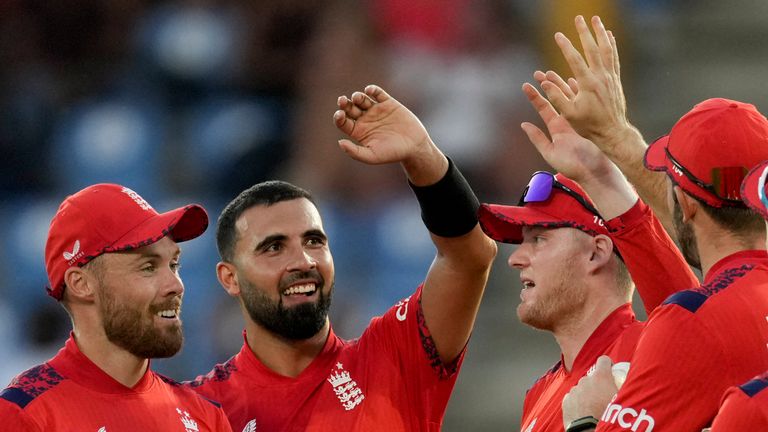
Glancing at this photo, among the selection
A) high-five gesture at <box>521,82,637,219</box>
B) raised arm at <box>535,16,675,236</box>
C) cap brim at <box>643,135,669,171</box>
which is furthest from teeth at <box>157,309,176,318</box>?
cap brim at <box>643,135,669,171</box>

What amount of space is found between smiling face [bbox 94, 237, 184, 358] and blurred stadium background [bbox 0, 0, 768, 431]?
2.97 metres

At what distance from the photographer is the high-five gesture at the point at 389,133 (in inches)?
168

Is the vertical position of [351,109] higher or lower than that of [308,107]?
higher

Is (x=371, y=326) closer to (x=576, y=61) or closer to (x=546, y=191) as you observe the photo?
(x=546, y=191)

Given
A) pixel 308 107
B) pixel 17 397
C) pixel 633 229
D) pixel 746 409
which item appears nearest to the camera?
pixel 746 409

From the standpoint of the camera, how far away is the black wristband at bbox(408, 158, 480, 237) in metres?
4.33

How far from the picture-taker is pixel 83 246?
4.34 metres

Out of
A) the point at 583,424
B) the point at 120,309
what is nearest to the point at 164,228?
the point at 120,309

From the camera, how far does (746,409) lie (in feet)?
8.46

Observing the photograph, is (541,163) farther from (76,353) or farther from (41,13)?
(76,353)

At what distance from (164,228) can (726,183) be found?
6.48 feet

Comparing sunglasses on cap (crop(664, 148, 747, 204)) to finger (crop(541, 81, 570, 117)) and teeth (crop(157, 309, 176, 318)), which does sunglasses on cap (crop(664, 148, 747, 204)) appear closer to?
finger (crop(541, 81, 570, 117))

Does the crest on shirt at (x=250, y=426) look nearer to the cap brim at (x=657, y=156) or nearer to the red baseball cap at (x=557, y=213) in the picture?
the red baseball cap at (x=557, y=213)

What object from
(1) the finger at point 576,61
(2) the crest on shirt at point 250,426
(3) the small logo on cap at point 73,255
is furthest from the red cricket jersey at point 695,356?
(3) the small logo on cap at point 73,255
